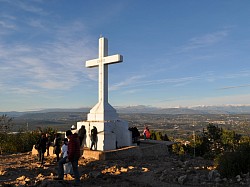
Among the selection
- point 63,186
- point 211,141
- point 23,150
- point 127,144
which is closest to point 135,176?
point 63,186

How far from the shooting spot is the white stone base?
13047mm

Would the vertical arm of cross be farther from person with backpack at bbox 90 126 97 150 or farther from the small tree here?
the small tree

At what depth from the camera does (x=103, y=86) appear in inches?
575

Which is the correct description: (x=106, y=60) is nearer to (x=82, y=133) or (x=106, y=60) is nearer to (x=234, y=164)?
(x=82, y=133)

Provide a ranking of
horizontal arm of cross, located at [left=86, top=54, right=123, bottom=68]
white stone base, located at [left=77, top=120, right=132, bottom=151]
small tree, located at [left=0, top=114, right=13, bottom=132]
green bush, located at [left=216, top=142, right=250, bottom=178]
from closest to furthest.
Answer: green bush, located at [left=216, top=142, right=250, bottom=178] < white stone base, located at [left=77, top=120, right=132, bottom=151] < horizontal arm of cross, located at [left=86, top=54, right=123, bottom=68] < small tree, located at [left=0, top=114, right=13, bottom=132]

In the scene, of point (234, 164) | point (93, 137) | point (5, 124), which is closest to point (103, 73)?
point (93, 137)

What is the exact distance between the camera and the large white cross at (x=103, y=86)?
14125mm

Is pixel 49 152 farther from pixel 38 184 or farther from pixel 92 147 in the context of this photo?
pixel 38 184

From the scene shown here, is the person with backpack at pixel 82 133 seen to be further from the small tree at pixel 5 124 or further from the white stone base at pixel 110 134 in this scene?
the small tree at pixel 5 124

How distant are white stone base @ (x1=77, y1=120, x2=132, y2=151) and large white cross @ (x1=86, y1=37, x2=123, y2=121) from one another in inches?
17.0

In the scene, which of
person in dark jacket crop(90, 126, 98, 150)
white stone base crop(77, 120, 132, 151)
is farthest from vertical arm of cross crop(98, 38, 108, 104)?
person in dark jacket crop(90, 126, 98, 150)

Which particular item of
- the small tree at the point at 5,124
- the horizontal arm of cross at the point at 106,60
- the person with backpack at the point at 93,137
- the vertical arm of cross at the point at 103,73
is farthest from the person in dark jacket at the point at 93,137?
the small tree at the point at 5,124

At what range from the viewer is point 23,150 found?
16938 millimetres

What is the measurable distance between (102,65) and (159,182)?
8.65 m
